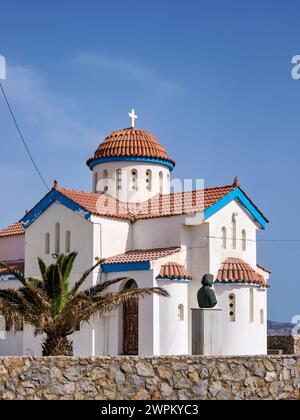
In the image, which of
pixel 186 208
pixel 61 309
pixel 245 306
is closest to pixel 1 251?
pixel 186 208

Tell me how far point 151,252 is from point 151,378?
12450 millimetres

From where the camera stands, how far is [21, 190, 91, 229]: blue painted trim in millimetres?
26864

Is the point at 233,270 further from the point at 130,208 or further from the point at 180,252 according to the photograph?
the point at 130,208

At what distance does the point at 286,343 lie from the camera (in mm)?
31516

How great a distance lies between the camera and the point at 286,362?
15188 mm

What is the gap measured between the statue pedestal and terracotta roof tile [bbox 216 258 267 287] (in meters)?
8.18

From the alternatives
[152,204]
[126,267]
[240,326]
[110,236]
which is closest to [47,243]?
[110,236]

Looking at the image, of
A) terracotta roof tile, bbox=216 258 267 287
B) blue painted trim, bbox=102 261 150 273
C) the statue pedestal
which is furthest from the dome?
the statue pedestal

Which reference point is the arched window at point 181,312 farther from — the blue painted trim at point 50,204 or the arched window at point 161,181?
the arched window at point 161,181

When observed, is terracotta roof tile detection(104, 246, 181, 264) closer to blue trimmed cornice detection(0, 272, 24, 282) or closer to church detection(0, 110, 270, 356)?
church detection(0, 110, 270, 356)

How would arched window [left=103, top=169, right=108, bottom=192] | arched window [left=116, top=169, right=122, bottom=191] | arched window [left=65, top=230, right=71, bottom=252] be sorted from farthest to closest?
arched window [left=103, top=169, right=108, bottom=192]
arched window [left=116, top=169, right=122, bottom=191]
arched window [left=65, top=230, right=71, bottom=252]

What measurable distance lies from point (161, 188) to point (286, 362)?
15715 millimetres

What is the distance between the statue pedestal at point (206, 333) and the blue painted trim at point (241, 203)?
29.1 feet

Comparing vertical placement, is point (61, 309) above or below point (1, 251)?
below
